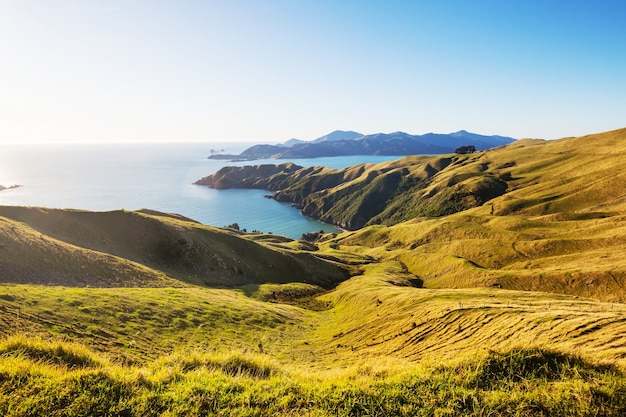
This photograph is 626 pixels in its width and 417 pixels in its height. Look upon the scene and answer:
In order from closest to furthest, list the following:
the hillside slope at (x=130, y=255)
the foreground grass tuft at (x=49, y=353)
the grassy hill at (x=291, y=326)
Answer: the grassy hill at (x=291, y=326) → the foreground grass tuft at (x=49, y=353) → the hillside slope at (x=130, y=255)

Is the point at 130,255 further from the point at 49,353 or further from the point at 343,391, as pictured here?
the point at 343,391

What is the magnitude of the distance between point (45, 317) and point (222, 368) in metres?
18.5

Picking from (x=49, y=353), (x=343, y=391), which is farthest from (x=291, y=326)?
(x=343, y=391)

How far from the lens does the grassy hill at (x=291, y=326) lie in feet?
25.6

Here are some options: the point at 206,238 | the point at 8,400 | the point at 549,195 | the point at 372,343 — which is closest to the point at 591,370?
the point at 8,400

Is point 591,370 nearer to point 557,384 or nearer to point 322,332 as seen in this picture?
point 557,384

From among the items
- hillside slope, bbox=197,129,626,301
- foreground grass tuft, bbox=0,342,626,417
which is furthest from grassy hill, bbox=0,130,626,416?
hillside slope, bbox=197,129,626,301

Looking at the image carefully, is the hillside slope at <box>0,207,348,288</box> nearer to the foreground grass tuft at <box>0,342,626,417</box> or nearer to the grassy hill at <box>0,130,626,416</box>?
the grassy hill at <box>0,130,626,416</box>

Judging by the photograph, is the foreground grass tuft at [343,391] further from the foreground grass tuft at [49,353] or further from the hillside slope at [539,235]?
the hillside slope at [539,235]

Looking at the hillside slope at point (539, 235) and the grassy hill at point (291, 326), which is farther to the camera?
the hillside slope at point (539, 235)

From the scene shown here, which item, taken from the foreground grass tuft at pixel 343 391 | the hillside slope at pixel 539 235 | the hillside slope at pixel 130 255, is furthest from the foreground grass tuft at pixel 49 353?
the hillside slope at pixel 539 235

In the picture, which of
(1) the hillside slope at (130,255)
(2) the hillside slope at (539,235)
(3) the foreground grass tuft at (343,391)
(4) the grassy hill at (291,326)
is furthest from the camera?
(2) the hillside slope at (539,235)

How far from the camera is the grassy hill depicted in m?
7.80

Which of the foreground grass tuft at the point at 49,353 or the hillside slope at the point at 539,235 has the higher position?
the foreground grass tuft at the point at 49,353
